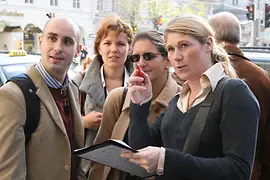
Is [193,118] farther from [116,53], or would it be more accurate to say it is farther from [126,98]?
[116,53]

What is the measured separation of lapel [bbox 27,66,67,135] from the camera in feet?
8.73

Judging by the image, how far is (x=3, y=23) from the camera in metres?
30.6

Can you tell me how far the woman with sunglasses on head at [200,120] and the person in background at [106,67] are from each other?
1.08m

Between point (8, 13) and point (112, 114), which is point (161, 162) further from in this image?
point (8, 13)

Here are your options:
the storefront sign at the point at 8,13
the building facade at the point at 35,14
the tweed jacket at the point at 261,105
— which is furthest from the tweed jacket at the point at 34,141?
the storefront sign at the point at 8,13

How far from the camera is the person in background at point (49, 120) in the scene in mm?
2473

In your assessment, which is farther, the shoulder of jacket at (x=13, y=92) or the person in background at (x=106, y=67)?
the person in background at (x=106, y=67)

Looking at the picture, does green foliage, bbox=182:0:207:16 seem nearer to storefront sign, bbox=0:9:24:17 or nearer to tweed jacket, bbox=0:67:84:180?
storefront sign, bbox=0:9:24:17

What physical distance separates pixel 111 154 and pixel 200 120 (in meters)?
0.46

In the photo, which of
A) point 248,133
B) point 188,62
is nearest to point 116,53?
point 188,62

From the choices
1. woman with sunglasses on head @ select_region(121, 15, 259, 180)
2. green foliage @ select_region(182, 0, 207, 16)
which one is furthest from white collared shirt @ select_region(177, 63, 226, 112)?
green foliage @ select_region(182, 0, 207, 16)

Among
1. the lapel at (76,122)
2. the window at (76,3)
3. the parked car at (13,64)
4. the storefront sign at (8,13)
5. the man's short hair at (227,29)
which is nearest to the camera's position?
the lapel at (76,122)

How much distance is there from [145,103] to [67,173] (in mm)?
656

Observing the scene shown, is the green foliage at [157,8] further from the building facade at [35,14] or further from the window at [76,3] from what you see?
the window at [76,3]
